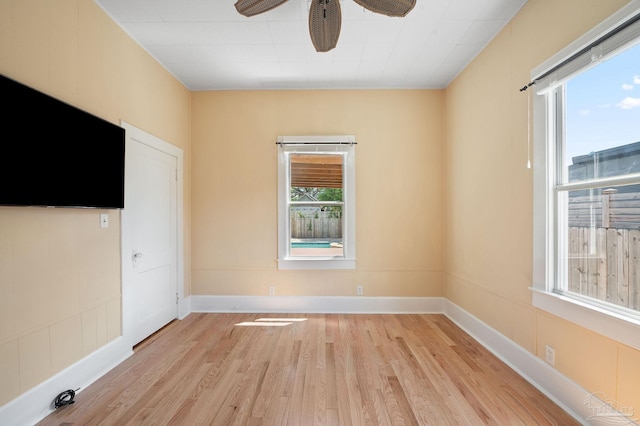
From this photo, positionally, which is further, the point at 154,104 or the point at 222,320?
the point at 222,320

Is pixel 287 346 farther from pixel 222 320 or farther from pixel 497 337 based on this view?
pixel 497 337

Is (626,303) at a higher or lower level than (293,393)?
higher

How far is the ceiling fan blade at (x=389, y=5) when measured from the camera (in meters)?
1.76

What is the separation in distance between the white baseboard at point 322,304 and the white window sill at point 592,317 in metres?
1.71

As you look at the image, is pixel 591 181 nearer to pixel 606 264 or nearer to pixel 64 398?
pixel 606 264

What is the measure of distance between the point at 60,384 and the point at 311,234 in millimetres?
2708

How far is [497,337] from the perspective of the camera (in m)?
2.62

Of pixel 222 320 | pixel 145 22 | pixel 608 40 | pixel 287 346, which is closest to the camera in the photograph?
pixel 608 40

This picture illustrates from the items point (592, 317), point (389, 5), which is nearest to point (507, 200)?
point (592, 317)

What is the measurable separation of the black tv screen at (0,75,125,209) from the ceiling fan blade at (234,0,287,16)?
4.43ft

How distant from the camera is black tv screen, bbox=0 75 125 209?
1.59 m

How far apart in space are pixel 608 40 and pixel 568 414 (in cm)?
228

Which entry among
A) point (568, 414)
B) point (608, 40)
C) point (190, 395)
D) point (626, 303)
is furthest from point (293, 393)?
point (608, 40)

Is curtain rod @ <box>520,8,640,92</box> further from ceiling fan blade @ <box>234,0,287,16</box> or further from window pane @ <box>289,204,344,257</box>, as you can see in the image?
window pane @ <box>289,204,344,257</box>
